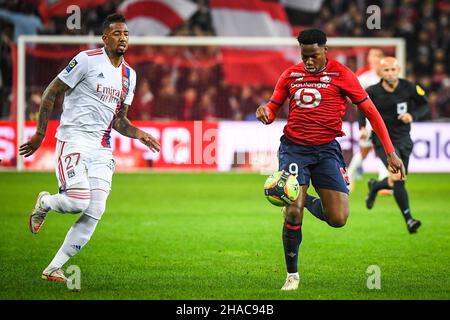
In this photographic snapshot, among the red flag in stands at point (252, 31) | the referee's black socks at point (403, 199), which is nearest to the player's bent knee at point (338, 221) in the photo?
the referee's black socks at point (403, 199)

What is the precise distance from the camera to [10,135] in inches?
880

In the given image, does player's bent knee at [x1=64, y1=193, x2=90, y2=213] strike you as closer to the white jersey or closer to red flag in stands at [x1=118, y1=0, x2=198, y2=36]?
the white jersey

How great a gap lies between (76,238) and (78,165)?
2.06 ft

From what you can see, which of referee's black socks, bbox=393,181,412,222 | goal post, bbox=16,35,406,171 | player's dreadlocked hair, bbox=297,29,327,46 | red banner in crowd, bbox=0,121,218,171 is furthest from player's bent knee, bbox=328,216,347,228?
goal post, bbox=16,35,406,171

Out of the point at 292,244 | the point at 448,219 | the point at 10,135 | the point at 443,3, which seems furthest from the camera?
the point at 443,3

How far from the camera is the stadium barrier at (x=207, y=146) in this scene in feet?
73.3

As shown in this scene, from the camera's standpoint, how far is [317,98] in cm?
881

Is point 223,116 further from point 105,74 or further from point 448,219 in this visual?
point 105,74

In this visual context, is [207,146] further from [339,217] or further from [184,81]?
[339,217]

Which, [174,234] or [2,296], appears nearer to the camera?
[2,296]

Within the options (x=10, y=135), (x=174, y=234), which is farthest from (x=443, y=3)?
(x=174, y=234)

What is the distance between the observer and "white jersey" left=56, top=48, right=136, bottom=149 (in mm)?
8672

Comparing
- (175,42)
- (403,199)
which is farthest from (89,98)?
(175,42)
